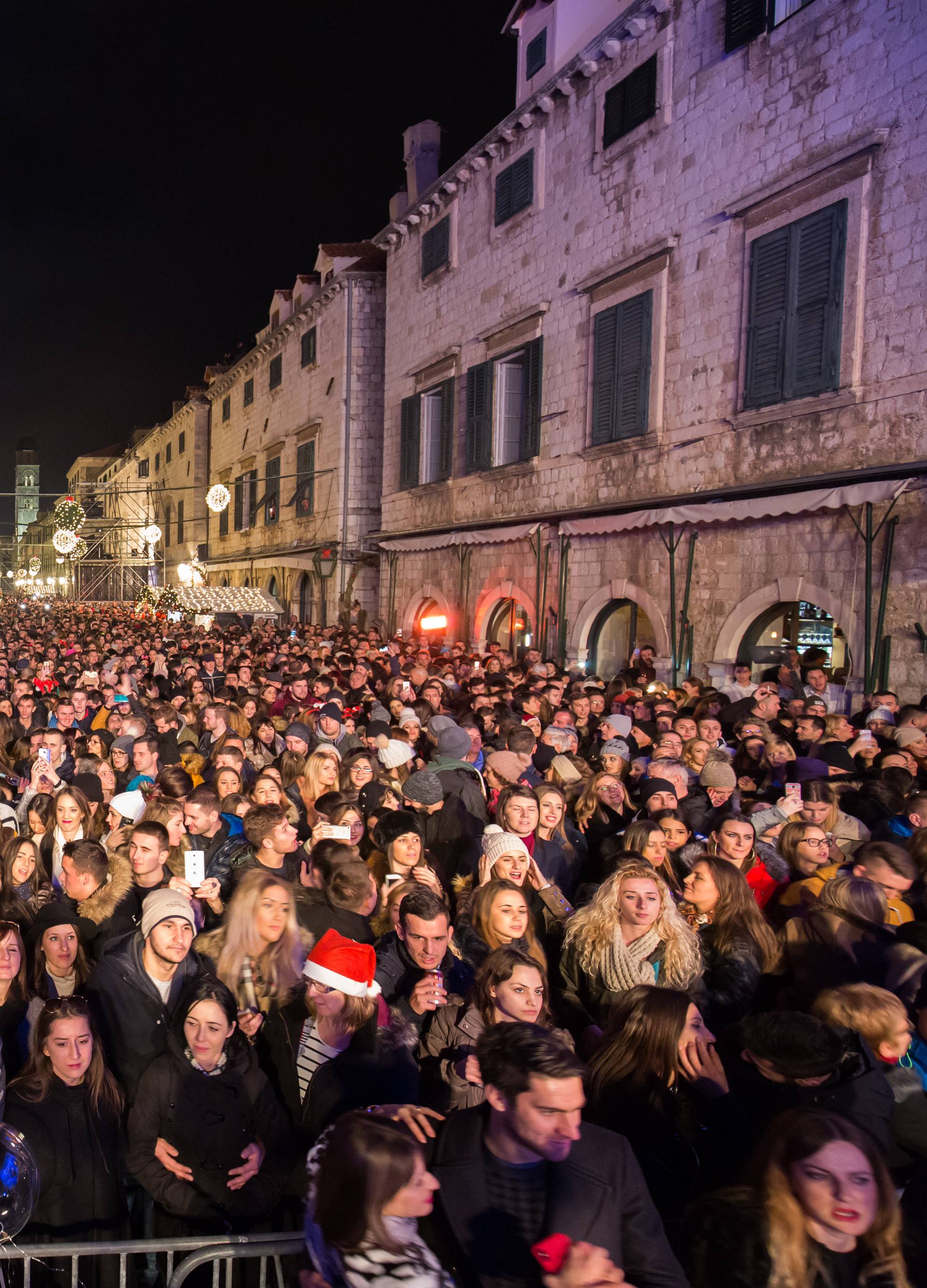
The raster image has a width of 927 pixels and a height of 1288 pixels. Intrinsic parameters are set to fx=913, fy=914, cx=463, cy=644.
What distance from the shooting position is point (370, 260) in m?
26.6

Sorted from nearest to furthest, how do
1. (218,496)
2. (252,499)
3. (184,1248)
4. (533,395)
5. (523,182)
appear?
(184,1248), (533,395), (523,182), (218,496), (252,499)

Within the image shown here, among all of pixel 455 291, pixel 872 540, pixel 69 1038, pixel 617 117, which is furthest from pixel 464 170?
pixel 69 1038

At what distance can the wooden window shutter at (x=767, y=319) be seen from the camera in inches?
451

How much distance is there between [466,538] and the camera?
18.8 metres

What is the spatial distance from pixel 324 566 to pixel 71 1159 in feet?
79.8

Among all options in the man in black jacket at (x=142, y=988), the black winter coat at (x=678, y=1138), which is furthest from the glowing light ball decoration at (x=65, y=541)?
the black winter coat at (x=678, y=1138)

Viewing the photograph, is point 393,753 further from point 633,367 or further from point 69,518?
point 69,518

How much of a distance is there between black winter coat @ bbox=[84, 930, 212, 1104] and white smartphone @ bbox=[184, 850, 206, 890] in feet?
3.17

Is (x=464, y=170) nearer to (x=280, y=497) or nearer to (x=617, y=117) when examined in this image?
(x=617, y=117)

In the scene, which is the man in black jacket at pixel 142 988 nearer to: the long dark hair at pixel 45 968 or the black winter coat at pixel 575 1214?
the long dark hair at pixel 45 968

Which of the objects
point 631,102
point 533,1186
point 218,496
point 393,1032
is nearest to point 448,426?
point 218,496

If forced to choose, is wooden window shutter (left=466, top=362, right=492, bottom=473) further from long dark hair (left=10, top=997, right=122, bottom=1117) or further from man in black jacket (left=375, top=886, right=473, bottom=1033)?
long dark hair (left=10, top=997, right=122, bottom=1117)

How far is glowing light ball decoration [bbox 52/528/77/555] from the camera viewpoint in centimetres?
2755

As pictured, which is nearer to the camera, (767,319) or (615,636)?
(767,319)
